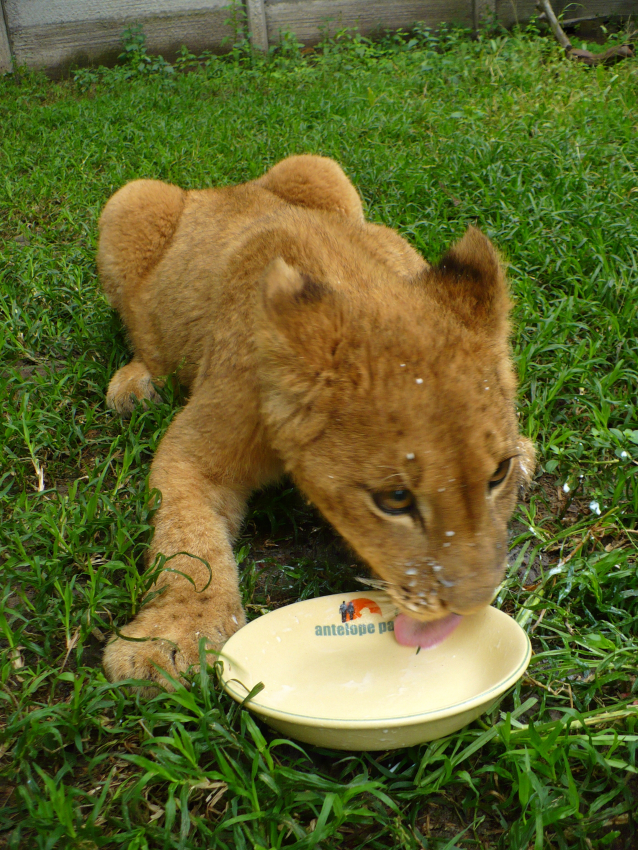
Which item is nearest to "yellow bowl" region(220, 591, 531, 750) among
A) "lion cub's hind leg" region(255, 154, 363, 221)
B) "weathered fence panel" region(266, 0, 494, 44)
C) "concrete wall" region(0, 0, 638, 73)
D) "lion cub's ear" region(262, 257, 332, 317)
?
"lion cub's ear" region(262, 257, 332, 317)

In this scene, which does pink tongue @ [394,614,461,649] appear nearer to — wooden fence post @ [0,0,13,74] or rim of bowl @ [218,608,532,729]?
rim of bowl @ [218,608,532,729]

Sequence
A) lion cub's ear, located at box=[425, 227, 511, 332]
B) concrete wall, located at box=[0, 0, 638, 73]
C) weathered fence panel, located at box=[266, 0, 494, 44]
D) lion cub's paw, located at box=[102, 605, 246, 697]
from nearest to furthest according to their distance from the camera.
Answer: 1. lion cub's paw, located at box=[102, 605, 246, 697]
2. lion cub's ear, located at box=[425, 227, 511, 332]
3. concrete wall, located at box=[0, 0, 638, 73]
4. weathered fence panel, located at box=[266, 0, 494, 44]

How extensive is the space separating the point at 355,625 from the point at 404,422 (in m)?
0.69

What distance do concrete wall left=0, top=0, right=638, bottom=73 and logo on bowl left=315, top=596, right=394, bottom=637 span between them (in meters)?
11.5

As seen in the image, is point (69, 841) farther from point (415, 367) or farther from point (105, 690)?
point (415, 367)

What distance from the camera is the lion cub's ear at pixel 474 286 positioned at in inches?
94.0

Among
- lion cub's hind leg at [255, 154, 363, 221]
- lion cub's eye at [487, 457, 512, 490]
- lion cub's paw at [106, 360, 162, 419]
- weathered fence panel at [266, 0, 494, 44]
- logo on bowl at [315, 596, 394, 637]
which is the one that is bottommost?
lion cub's paw at [106, 360, 162, 419]

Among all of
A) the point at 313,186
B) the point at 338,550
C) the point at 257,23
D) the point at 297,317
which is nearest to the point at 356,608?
the point at 338,550

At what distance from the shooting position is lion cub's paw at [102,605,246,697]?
7.18 ft

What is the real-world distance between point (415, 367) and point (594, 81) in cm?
705

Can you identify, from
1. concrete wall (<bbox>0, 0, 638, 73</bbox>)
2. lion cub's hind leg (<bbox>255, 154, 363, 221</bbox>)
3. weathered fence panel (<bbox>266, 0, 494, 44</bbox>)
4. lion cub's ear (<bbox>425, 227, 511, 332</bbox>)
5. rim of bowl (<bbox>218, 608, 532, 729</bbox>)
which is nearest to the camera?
rim of bowl (<bbox>218, 608, 532, 729</bbox>)

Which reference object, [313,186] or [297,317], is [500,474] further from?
[313,186]

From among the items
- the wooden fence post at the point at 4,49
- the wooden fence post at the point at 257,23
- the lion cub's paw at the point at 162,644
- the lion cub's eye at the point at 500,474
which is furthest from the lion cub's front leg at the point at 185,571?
the wooden fence post at the point at 4,49

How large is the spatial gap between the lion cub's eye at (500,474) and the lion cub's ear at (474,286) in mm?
490
